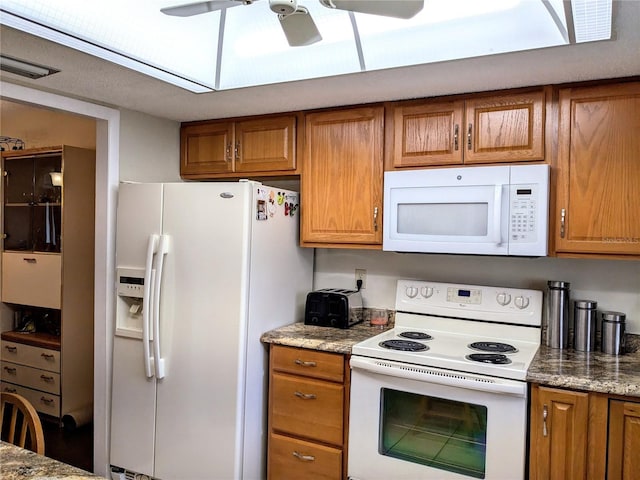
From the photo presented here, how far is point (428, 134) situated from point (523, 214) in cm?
62

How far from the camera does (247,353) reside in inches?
100.0

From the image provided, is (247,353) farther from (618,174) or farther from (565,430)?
(618,174)

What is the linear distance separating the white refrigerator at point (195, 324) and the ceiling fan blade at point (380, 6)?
1249 mm

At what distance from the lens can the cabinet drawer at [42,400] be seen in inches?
141

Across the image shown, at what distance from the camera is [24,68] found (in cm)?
219

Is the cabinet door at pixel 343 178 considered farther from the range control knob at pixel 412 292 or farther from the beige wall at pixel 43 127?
the beige wall at pixel 43 127

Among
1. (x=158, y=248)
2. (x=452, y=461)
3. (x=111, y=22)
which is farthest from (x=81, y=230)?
(x=452, y=461)

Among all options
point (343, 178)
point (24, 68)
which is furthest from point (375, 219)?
point (24, 68)

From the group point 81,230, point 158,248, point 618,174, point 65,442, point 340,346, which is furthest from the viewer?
point 81,230

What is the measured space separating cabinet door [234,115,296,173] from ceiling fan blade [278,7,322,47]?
3.96 ft

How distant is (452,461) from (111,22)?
2294 mm

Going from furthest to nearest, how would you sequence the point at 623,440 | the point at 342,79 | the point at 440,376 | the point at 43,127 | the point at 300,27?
1. the point at 43,127
2. the point at 342,79
3. the point at 440,376
4. the point at 623,440
5. the point at 300,27

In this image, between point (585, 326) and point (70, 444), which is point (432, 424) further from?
point (70, 444)

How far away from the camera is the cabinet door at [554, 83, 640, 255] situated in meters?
2.15
